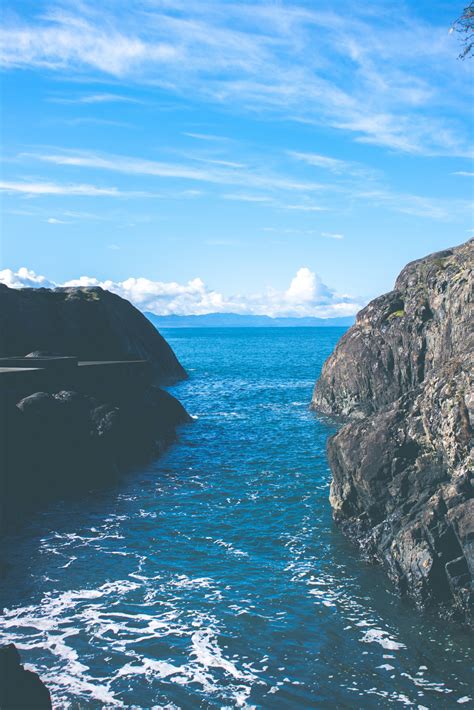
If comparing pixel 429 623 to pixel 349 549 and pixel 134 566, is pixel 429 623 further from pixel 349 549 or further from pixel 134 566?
pixel 134 566

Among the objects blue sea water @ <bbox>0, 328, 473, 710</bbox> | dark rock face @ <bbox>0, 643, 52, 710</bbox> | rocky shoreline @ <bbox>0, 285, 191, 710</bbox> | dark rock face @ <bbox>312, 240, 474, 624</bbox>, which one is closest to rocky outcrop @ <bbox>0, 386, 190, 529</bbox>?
rocky shoreline @ <bbox>0, 285, 191, 710</bbox>

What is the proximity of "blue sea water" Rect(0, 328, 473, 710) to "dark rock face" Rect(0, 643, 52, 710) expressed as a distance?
2.58 metres

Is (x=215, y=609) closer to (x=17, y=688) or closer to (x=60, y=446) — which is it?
(x=17, y=688)

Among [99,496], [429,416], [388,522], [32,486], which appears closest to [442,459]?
[429,416]

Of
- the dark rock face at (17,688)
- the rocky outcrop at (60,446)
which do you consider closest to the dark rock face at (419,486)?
the dark rock face at (17,688)

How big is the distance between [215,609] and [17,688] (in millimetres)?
10089

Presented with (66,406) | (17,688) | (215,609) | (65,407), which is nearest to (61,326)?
(66,406)

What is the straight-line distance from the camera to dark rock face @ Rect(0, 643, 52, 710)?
1580 cm

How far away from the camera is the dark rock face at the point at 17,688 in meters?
15.8

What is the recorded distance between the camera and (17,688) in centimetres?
1616

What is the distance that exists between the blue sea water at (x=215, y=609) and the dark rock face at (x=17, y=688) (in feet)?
8.46

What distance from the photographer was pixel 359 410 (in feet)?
220

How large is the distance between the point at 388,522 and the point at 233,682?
477 inches

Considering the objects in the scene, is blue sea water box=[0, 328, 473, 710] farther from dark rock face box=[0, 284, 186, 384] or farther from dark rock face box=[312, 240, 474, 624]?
dark rock face box=[0, 284, 186, 384]
